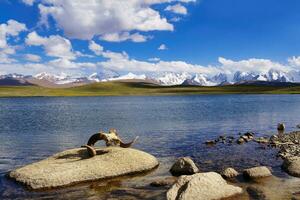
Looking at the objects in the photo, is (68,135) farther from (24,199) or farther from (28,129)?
(24,199)

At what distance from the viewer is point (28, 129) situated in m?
60.2

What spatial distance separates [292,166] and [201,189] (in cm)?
1032

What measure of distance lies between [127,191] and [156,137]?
25.3 m

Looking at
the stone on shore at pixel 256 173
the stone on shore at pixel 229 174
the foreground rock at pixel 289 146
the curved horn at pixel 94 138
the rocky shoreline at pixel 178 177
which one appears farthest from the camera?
the foreground rock at pixel 289 146

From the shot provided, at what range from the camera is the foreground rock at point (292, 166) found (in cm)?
2735

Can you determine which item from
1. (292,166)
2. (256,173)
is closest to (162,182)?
(256,173)

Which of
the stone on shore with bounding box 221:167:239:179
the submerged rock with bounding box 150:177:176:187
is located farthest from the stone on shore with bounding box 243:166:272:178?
the submerged rock with bounding box 150:177:176:187

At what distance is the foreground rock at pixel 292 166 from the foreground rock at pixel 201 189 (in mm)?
6494

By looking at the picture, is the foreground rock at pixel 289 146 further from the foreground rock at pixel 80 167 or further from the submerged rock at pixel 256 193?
the foreground rock at pixel 80 167

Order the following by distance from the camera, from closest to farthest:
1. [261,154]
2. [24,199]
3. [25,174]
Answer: [24,199] < [25,174] < [261,154]

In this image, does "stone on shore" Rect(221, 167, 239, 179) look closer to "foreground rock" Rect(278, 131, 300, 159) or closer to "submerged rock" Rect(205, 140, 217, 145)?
"foreground rock" Rect(278, 131, 300, 159)

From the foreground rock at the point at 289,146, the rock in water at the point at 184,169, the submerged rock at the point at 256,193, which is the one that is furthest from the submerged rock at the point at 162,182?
the foreground rock at the point at 289,146

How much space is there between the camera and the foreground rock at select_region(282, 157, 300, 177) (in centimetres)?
2735

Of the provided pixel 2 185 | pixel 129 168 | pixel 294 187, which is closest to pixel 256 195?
pixel 294 187
